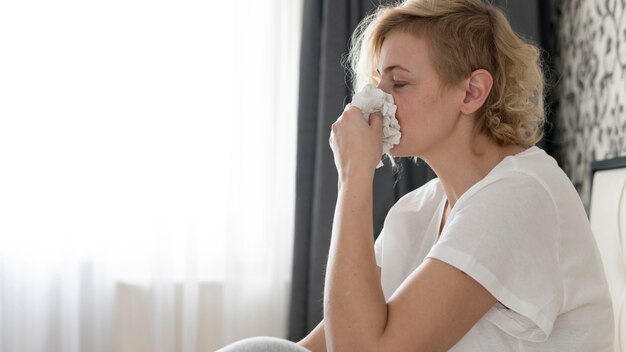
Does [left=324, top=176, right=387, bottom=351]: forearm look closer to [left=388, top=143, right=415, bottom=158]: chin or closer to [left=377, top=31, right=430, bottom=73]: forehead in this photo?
[left=388, top=143, right=415, bottom=158]: chin

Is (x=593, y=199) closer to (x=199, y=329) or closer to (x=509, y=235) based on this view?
(x=509, y=235)

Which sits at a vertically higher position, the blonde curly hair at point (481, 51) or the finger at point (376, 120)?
the blonde curly hair at point (481, 51)

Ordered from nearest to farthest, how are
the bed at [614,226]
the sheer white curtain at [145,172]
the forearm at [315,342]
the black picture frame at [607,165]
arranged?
the forearm at [315,342] → the bed at [614,226] → the black picture frame at [607,165] → the sheer white curtain at [145,172]

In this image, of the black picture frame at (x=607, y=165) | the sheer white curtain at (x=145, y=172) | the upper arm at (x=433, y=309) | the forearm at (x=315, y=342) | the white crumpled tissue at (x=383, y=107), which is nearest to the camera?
the upper arm at (x=433, y=309)

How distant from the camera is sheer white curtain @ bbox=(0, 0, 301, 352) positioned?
2.75m

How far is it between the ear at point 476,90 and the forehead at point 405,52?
3.6 inches

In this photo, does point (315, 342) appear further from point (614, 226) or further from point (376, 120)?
point (614, 226)

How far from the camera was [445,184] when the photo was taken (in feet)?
4.62

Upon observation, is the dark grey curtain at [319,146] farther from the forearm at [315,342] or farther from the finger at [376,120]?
the finger at [376,120]

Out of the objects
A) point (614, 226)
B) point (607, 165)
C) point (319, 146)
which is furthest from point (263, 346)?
point (319, 146)

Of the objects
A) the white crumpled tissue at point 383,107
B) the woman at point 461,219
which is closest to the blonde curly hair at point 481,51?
the woman at point 461,219

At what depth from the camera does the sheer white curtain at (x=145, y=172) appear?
9.03 feet

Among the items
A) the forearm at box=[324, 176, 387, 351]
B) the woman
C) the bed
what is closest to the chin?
the woman

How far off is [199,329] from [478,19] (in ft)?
6.34
